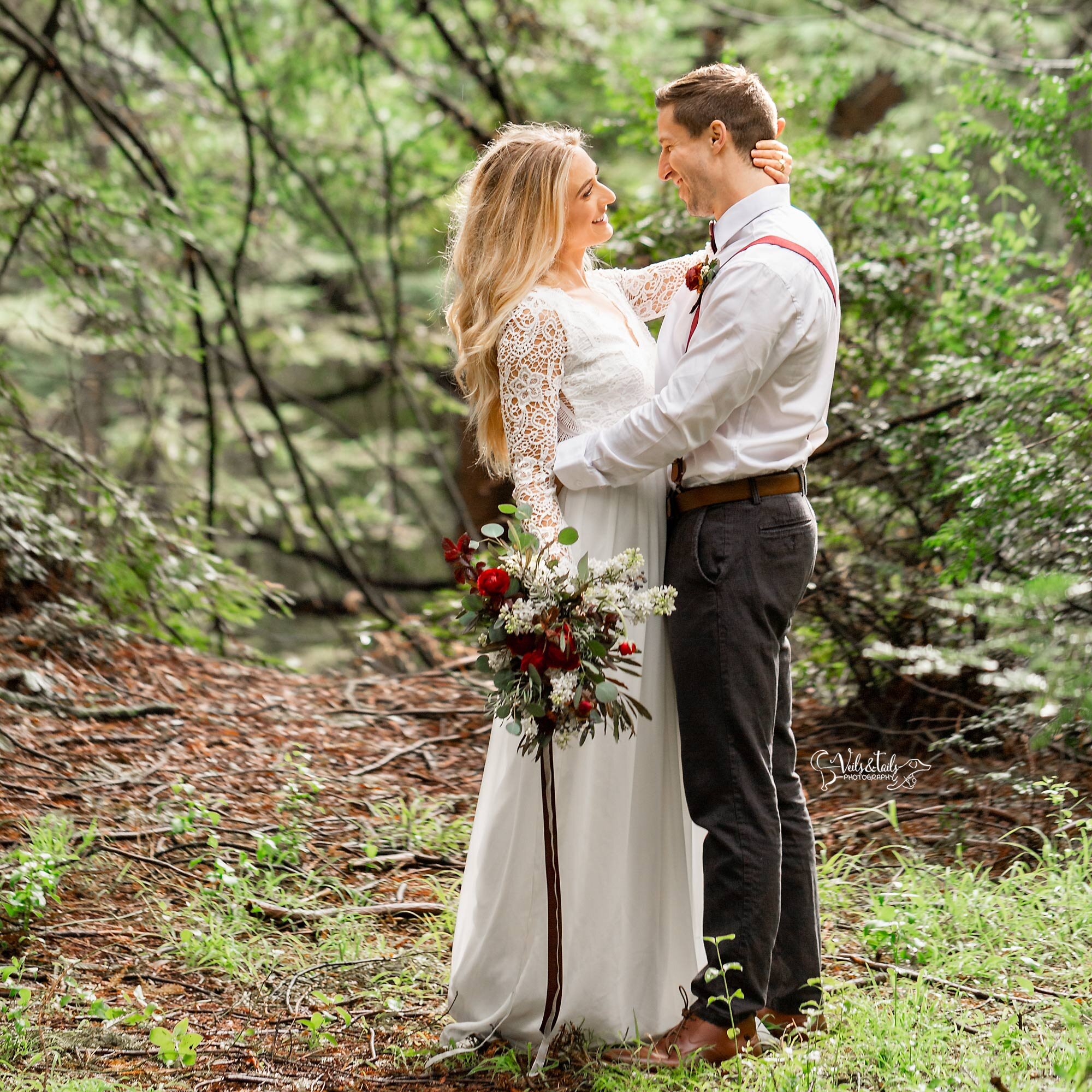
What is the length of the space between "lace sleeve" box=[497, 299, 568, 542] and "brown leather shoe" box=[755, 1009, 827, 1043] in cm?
124

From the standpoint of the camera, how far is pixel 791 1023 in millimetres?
2619

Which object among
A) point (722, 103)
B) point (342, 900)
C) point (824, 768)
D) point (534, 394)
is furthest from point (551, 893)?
point (824, 768)

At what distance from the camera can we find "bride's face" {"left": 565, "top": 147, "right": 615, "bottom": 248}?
273cm

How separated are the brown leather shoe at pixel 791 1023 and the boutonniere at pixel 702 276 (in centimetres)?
163

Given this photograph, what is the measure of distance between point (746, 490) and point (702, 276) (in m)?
0.50

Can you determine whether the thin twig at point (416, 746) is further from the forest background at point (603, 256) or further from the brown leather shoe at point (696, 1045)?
the brown leather shoe at point (696, 1045)

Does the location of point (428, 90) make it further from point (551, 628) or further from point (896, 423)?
point (551, 628)

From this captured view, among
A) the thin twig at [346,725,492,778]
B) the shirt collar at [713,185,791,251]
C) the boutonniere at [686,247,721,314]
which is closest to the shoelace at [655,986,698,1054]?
the boutonniere at [686,247,721,314]

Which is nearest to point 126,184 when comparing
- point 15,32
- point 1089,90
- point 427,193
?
point 15,32

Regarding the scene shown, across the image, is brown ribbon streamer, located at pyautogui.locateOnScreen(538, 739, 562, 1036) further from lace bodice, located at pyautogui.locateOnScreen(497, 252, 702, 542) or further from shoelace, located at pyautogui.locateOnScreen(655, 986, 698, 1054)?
lace bodice, located at pyautogui.locateOnScreen(497, 252, 702, 542)

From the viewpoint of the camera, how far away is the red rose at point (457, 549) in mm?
2375

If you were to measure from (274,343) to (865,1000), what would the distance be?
7973 mm

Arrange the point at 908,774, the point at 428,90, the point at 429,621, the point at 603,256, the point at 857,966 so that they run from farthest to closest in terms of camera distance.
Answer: the point at 429,621
the point at 428,90
the point at 603,256
the point at 908,774
the point at 857,966

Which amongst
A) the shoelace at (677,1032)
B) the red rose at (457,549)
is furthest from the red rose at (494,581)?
the shoelace at (677,1032)
